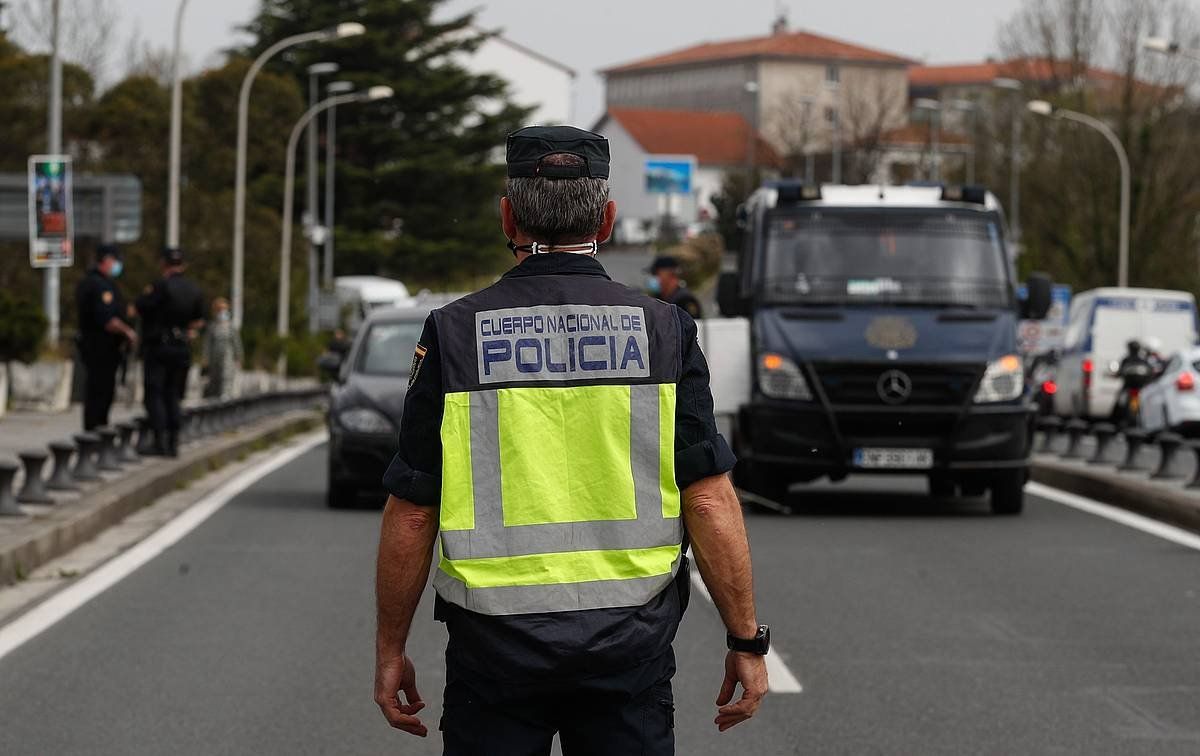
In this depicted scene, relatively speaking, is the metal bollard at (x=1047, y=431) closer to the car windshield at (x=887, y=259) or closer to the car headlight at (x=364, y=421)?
the car windshield at (x=887, y=259)

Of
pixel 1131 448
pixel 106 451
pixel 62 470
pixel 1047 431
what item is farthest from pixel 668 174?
pixel 62 470

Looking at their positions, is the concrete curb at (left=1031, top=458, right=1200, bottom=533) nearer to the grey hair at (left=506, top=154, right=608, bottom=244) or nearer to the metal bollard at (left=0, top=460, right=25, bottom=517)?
the metal bollard at (left=0, top=460, right=25, bottom=517)

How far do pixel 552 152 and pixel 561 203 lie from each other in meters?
0.09

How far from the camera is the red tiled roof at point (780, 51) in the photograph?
16850cm

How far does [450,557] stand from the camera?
3984 millimetres

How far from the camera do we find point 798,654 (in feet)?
31.2

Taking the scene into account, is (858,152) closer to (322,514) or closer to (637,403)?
(322,514)

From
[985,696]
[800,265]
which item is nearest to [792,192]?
[800,265]

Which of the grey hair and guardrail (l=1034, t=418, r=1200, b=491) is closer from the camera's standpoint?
the grey hair

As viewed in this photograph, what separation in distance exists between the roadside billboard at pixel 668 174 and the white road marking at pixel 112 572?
98726mm

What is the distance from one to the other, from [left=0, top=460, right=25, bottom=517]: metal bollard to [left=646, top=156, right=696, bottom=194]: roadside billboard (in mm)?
105509

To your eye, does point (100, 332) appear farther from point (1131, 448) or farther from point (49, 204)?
point (1131, 448)

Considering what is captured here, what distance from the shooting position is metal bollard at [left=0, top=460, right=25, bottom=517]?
1353cm

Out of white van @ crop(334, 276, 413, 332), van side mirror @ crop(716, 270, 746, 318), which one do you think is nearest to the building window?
white van @ crop(334, 276, 413, 332)
